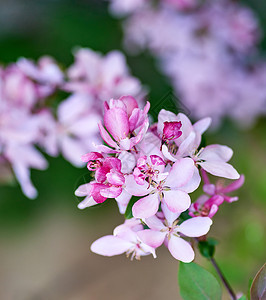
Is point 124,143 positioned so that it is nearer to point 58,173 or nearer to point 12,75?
point 12,75

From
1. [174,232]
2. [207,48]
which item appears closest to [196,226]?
[174,232]

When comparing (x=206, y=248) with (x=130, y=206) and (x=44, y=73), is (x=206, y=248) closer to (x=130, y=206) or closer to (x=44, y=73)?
(x=130, y=206)

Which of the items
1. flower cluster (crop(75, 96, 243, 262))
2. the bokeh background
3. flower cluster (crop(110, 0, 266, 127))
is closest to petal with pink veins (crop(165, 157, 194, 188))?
flower cluster (crop(75, 96, 243, 262))

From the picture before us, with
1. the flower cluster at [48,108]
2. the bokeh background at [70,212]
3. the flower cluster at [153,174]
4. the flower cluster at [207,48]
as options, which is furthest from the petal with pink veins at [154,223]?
the bokeh background at [70,212]

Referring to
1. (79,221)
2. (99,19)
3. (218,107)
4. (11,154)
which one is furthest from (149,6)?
(79,221)

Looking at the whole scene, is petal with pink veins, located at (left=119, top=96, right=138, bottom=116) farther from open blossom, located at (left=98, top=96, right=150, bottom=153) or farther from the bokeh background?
the bokeh background

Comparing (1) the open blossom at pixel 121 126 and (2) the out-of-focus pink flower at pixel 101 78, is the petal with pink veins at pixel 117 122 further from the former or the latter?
(2) the out-of-focus pink flower at pixel 101 78
